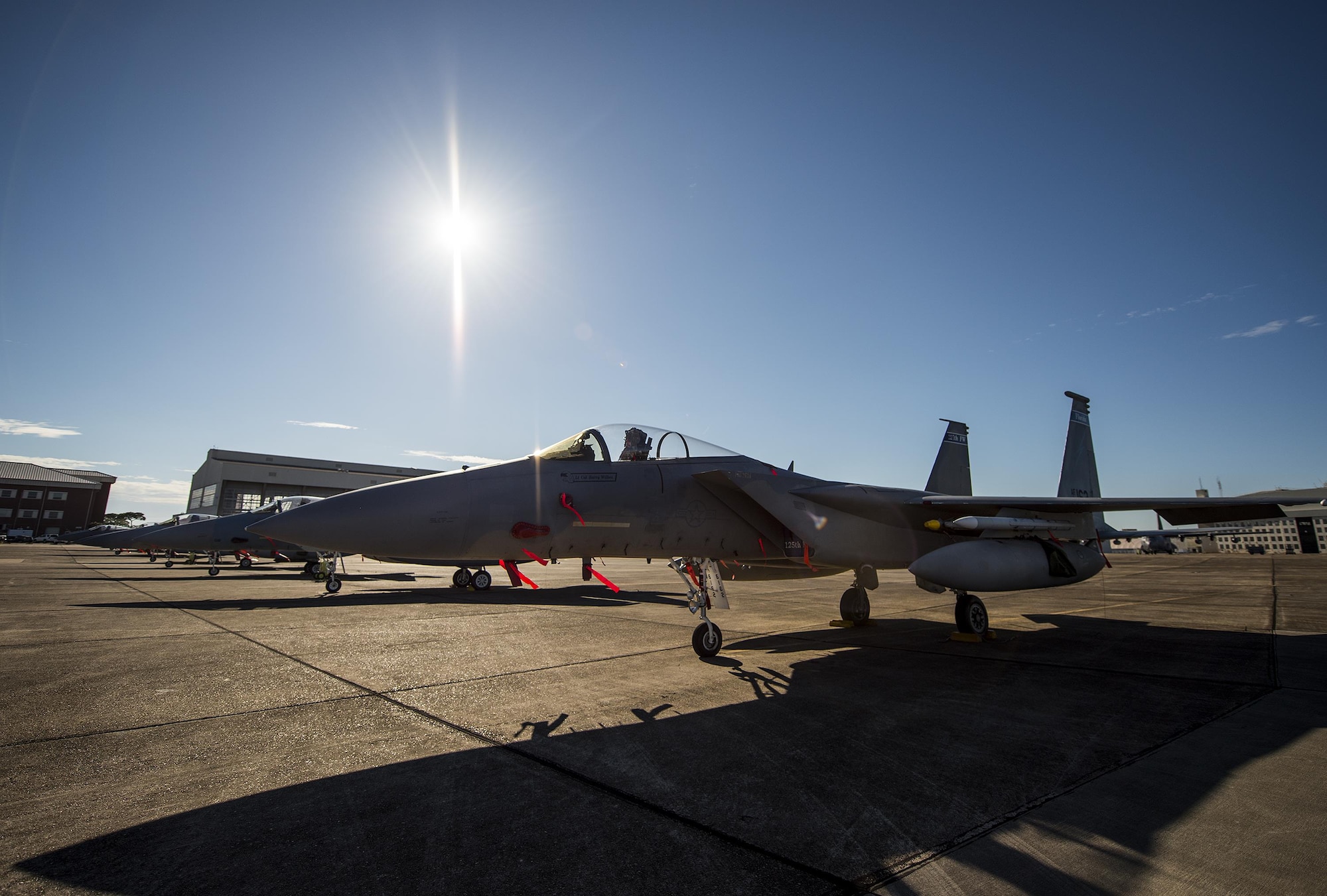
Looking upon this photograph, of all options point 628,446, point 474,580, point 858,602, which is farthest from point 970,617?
point 474,580

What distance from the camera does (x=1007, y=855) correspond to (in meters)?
2.25

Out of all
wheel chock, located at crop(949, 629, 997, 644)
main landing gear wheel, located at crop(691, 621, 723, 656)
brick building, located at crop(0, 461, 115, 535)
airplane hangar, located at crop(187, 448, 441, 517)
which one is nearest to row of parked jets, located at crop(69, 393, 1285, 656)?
main landing gear wheel, located at crop(691, 621, 723, 656)

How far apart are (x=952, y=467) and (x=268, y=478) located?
59.9m

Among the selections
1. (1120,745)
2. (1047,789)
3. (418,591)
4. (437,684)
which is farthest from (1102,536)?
(418,591)

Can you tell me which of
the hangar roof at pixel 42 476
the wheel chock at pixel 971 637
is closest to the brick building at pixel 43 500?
the hangar roof at pixel 42 476

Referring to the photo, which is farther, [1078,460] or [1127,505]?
[1078,460]

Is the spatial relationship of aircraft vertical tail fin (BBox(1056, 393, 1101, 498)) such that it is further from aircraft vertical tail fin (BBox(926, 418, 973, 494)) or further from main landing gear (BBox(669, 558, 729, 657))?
main landing gear (BBox(669, 558, 729, 657))

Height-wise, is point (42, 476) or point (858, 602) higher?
point (42, 476)

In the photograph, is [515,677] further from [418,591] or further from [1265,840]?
[418,591]

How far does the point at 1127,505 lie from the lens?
7.67m

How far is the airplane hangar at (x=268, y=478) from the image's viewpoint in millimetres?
53406

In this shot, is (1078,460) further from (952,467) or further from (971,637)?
(971,637)

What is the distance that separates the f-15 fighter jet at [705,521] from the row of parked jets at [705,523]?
0.01 m

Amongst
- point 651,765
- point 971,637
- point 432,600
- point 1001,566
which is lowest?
point 432,600
